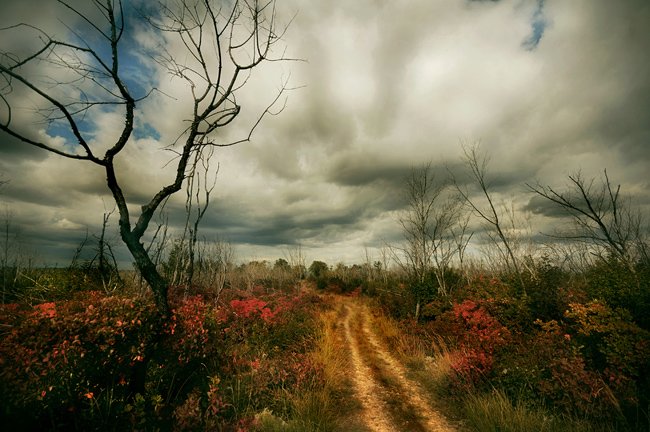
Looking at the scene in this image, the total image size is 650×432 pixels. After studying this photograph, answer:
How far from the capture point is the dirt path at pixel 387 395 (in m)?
5.46

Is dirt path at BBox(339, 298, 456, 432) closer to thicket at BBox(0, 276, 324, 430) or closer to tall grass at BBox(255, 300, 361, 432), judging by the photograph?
tall grass at BBox(255, 300, 361, 432)

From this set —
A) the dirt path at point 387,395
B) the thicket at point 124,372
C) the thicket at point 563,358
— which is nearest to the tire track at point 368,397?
the dirt path at point 387,395

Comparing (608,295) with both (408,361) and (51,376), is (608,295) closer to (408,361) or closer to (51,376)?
(408,361)

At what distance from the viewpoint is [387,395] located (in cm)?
677

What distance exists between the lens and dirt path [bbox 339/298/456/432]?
17.9ft

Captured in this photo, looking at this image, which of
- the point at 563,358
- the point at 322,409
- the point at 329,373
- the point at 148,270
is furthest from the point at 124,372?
the point at 563,358

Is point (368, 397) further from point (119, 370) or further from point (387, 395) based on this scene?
point (119, 370)

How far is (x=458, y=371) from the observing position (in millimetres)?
6809

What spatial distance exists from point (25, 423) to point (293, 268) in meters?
41.3

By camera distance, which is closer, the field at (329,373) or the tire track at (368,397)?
the field at (329,373)

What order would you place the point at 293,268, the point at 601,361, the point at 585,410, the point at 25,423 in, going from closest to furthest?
1. the point at 25,423
2. the point at 585,410
3. the point at 601,361
4. the point at 293,268

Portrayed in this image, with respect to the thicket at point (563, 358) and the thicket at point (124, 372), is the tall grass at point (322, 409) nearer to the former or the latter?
the thicket at point (124, 372)

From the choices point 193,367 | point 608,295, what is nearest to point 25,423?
point 193,367

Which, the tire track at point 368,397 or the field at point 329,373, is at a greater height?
the field at point 329,373
